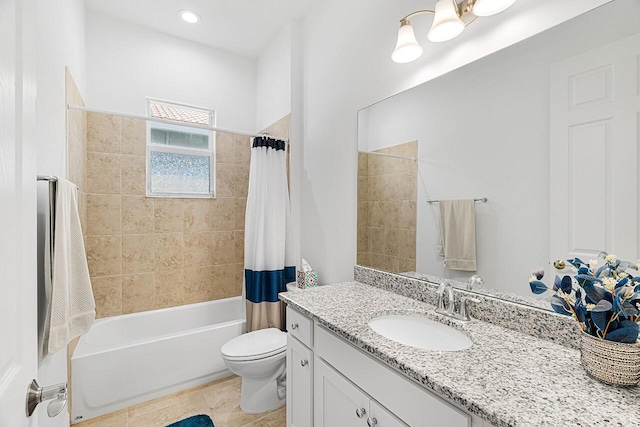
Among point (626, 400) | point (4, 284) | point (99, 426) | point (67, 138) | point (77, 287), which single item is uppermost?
point (67, 138)

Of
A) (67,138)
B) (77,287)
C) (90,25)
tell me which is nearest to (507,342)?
(77,287)

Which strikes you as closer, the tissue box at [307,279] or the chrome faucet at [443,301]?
the chrome faucet at [443,301]

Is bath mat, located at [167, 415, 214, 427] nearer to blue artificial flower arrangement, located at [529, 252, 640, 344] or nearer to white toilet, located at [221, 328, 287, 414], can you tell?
white toilet, located at [221, 328, 287, 414]

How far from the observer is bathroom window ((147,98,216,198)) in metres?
2.72

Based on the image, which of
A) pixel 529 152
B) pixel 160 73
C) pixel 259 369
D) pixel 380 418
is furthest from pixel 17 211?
pixel 160 73

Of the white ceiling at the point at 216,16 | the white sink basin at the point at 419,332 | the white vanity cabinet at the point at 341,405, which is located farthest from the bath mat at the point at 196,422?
the white ceiling at the point at 216,16

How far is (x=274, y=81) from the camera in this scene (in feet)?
9.12

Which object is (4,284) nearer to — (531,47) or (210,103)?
(531,47)

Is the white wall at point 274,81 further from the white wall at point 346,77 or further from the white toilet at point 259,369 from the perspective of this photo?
the white toilet at point 259,369

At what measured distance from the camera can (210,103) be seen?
2.95 meters

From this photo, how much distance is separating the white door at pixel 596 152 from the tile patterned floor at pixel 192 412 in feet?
6.10

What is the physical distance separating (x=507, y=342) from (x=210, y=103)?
3032 millimetres

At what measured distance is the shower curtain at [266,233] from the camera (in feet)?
7.72

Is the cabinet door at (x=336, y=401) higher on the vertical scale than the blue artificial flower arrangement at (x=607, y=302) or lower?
lower
